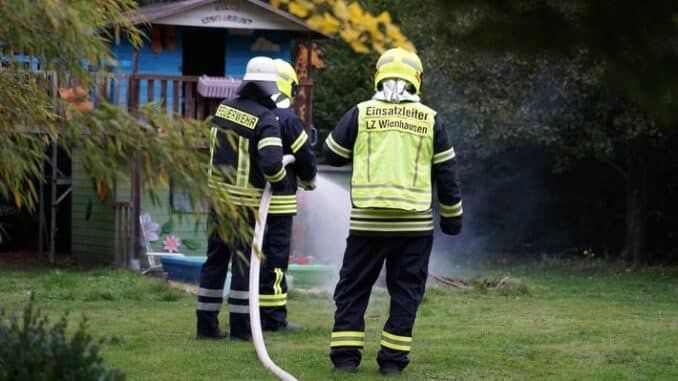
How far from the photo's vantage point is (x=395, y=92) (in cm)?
742

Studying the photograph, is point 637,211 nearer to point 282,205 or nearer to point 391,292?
point 282,205

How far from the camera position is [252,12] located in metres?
19.2

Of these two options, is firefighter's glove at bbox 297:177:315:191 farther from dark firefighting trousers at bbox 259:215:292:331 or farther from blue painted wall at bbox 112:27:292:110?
blue painted wall at bbox 112:27:292:110

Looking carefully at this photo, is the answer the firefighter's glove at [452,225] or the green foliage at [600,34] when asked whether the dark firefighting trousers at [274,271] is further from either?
the green foliage at [600,34]

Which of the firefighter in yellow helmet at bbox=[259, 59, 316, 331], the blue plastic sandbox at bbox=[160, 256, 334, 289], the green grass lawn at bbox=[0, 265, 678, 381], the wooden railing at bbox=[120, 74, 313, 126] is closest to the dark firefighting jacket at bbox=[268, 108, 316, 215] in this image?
the firefighter in yellow helmet at bbox=[259, 59, 316, 331]

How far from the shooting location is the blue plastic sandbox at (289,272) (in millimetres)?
13953

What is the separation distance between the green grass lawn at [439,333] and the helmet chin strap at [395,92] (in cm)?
161

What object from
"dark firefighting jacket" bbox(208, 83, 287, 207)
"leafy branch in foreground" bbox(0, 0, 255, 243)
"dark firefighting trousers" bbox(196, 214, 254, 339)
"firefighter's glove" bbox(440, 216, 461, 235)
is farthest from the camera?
"dark firefighting trousers" bbox(196, 214, 254, 339)

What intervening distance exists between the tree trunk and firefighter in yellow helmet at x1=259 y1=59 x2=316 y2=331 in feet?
36.7

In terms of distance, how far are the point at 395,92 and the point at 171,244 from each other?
11266 mm

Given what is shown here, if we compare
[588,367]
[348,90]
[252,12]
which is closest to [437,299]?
[588,367]

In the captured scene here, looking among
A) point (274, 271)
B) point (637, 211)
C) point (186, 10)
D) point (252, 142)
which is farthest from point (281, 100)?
point (637, 211)

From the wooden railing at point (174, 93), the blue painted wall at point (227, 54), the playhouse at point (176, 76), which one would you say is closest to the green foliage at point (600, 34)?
the wooden railing at point (174, 93)

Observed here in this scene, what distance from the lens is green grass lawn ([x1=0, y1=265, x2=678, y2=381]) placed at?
24.9ft
